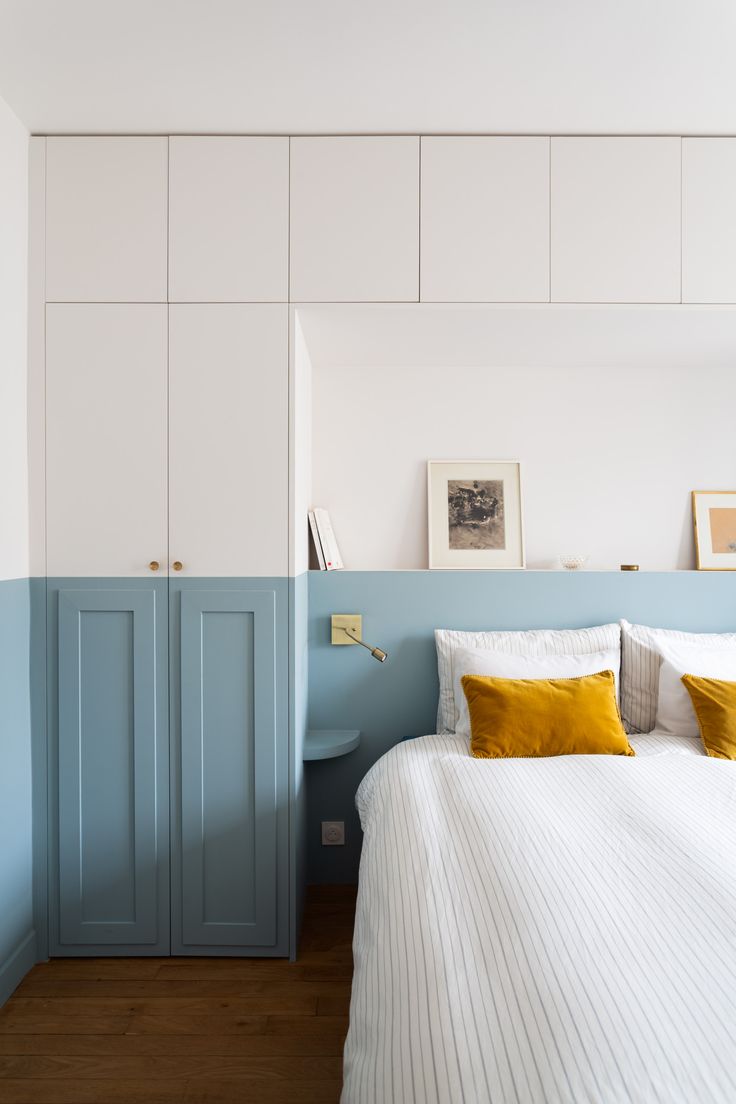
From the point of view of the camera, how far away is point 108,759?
219 cm

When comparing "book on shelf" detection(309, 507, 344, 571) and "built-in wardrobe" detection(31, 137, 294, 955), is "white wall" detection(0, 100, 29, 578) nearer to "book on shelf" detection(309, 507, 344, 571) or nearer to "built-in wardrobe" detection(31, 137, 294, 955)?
"built-in wardrobe" detection(31, 137, 294, 955)

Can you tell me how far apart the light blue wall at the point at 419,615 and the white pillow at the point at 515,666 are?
0.21 metres

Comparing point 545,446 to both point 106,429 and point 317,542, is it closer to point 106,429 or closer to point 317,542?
point 317,542

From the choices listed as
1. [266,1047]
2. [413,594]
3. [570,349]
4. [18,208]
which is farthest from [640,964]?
[18,208]

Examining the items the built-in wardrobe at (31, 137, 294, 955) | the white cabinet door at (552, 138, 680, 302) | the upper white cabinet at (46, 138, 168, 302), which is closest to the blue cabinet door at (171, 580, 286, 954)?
the built-in wardrobe at (31, 137, 294, 955)

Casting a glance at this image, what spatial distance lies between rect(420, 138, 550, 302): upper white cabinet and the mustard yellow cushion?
137 cm

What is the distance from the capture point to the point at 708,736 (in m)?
2.22

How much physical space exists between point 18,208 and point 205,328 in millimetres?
663

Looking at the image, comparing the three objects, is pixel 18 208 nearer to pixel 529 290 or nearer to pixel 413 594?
pixel 529 290

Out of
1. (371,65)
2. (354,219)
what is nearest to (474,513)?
(354,219)

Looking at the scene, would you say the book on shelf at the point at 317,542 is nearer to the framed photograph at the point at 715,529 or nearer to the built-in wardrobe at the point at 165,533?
the built-in wardrobe at the point at 165,533

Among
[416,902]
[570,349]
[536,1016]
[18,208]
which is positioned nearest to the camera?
[536,1016]

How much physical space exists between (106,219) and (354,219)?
78 cm

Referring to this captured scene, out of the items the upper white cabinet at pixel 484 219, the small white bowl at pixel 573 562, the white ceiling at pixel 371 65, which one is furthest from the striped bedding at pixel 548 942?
the white ceiling at pixel 371 65
